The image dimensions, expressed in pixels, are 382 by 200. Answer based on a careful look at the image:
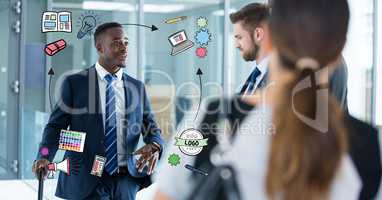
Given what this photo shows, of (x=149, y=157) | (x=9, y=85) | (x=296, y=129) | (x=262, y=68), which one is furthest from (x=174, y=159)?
(x=9, y=85)

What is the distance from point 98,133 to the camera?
262 cm

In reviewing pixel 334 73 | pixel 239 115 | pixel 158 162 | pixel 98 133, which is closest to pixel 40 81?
pixel 98 133

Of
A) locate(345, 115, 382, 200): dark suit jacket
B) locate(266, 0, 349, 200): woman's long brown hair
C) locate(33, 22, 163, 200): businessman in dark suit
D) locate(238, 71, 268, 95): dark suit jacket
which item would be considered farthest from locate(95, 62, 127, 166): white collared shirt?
locate(345, 115, 382, 200): dark suit jacket

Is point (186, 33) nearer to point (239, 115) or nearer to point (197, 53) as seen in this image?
point (197, 53)

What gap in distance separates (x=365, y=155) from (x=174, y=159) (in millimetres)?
788

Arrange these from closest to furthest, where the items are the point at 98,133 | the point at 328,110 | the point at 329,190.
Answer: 1. the point at 329,190
2. the point at 328,110
3. the point at 98,133

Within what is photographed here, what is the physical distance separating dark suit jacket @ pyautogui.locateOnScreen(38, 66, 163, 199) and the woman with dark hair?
8.9 inches

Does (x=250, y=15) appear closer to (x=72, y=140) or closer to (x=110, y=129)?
(x=110, y=129)

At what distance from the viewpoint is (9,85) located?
8.33 ft

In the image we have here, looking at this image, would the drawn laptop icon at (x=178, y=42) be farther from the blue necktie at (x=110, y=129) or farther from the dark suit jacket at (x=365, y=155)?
the dark suit jacket at (x=365, y=155)

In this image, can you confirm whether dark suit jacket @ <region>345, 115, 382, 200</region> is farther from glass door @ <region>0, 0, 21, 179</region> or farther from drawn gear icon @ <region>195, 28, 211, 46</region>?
glass door @ <region>0, 0, 21, 179</region>

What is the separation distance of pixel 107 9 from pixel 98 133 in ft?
1.68

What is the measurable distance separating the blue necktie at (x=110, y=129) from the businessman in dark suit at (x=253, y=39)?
0.53 metres

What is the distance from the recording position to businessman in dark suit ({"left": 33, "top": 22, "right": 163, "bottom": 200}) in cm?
259
